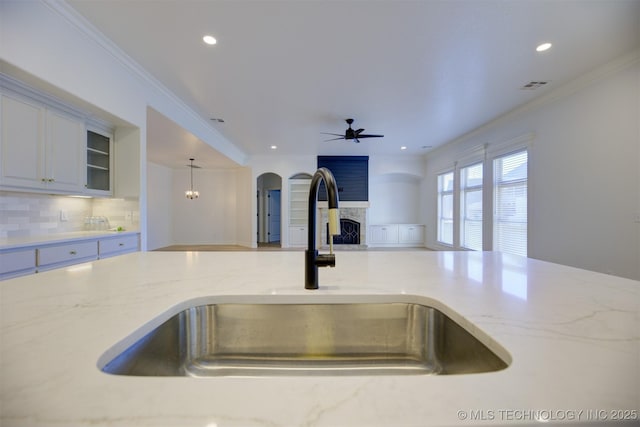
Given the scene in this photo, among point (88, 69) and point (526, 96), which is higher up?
point (526, 96)

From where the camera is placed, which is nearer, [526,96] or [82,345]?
[82,345]

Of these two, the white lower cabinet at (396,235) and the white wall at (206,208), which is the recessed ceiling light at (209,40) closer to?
the white wall at (206,208)

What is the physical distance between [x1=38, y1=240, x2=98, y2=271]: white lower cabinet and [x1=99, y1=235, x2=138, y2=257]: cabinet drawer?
0.07 meters

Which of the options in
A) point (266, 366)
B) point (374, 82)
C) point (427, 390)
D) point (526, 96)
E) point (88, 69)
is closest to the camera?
point (427, 390)

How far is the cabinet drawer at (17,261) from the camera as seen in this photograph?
5.87ft

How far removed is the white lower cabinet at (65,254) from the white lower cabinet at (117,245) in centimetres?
7

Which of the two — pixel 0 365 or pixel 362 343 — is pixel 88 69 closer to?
pixel 0 365

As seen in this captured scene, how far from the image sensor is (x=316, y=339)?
2.48 feet

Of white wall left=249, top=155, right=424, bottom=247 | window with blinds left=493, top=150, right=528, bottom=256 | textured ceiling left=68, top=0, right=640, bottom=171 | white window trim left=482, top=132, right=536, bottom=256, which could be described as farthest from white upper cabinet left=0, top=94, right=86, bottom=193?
window with blinds left=493, top=150, right=528, bottom=256

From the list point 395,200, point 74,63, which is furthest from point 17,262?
point 395,200

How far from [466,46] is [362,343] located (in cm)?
308

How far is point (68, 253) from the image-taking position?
2250 mm

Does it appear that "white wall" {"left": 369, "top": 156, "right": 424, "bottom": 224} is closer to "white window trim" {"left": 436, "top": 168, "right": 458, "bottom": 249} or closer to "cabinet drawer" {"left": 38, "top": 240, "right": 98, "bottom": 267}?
"white window trim" {"left": 436, "top": 168, "right": 458, "bottom": 249}

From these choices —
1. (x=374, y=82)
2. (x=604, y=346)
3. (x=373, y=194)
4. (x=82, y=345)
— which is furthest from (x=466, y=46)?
(x=373, y=194)
